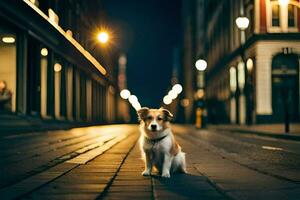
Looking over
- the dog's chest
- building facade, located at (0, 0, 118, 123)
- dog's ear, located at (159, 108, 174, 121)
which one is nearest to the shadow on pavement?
the dog's chest

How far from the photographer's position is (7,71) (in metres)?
25.4

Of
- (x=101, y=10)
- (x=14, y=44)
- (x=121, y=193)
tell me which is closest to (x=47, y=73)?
(x=14, y=44)

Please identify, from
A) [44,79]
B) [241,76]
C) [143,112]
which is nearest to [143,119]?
[143,112]

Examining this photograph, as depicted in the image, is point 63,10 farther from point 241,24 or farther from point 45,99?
point 241,24

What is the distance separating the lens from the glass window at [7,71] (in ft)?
80.6

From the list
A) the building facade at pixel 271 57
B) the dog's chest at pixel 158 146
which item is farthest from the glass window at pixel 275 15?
the dog's chest at pixel 158 146

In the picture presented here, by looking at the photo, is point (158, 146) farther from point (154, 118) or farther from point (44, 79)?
point (44, 79)

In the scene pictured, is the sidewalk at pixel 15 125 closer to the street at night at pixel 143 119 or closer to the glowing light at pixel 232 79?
the street at night at pixel 143 119

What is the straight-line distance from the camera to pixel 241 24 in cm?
3384

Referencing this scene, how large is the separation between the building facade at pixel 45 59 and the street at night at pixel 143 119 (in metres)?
0.10

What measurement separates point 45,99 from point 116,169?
2647 centimetres

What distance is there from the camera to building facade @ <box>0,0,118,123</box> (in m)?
25.9

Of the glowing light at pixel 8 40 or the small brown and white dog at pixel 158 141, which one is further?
the glowing light at pixel 8 40

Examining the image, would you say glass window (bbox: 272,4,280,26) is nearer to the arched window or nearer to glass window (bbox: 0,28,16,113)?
the arched window
